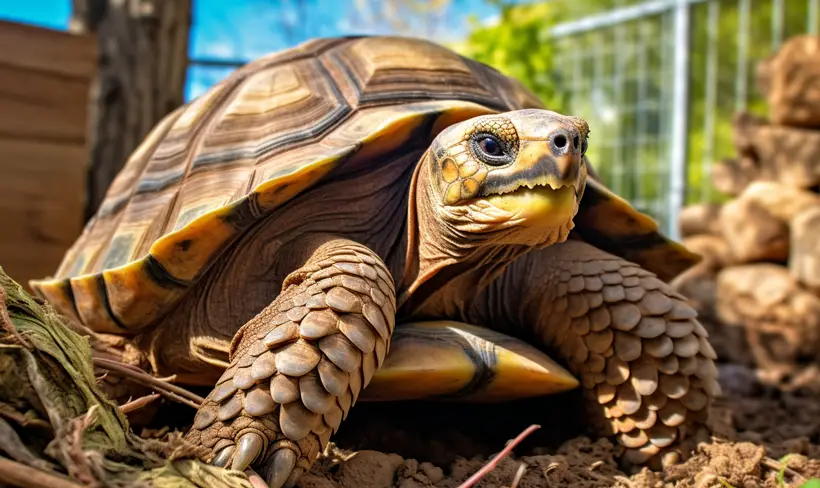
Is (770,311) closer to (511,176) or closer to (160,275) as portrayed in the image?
(511,176)

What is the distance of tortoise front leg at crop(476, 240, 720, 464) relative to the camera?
6.74ft

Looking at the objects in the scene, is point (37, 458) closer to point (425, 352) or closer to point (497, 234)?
point (425, 352)

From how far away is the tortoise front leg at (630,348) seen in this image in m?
2.05

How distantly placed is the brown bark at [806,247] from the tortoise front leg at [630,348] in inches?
104

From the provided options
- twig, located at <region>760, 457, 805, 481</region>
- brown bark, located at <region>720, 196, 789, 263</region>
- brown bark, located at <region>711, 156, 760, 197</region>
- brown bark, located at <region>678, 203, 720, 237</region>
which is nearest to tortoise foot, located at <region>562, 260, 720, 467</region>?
twig, located at <region>760, 457, 805, 481</region>

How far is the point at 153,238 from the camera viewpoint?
215cm

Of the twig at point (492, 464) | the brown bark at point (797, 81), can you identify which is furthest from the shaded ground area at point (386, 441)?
the brown bark at point (797, 81)

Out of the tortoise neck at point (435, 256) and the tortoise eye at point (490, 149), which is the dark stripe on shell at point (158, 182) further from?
the tortoise eye at point (490, 149)

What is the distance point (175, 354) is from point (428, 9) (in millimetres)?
17027

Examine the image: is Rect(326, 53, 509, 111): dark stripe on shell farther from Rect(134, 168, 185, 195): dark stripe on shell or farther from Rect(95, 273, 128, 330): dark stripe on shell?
Rect(95, 273, 128, 330): dark stripe on shell

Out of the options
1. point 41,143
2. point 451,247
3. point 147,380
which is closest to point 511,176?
point 451,247

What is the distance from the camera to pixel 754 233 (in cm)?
492

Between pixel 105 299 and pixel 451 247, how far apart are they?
1087 mm

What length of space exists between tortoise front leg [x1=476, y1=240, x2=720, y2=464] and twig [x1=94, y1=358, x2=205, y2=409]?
106 cm
